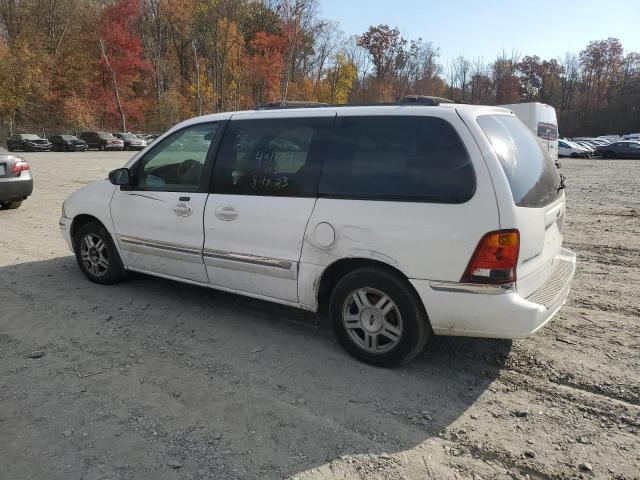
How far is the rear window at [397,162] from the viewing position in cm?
318

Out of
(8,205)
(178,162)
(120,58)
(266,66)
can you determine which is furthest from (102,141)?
(178,162)

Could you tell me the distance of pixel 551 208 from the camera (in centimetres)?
361

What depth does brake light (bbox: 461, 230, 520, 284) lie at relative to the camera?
303 cm

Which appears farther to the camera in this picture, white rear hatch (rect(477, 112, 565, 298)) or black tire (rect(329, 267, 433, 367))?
black tire (rect(329, 267, 433, 367))

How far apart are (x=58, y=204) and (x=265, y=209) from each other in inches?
345

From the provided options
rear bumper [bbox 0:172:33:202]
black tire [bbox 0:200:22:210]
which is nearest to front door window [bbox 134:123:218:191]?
rear bumper [bbox 0:172:33:202]

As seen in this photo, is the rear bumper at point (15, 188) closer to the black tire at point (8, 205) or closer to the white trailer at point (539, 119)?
the black tire at point (8, 205)

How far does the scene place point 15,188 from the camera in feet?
30.1

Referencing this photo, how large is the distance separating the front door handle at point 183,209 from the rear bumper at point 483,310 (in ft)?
7.10

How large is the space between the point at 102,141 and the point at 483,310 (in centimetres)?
4295

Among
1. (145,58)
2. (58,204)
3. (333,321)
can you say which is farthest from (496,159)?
(145,58)

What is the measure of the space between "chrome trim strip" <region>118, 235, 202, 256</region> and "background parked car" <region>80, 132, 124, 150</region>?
130ft

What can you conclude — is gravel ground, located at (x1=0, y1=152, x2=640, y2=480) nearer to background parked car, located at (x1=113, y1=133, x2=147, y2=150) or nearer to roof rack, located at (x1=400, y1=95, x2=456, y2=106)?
roof rack, located at (x1=400, y1=95, x2=456, y2=106)

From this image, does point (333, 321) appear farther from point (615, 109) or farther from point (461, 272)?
point (615, 109)
